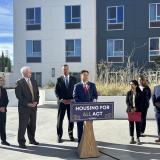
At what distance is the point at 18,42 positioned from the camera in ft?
126

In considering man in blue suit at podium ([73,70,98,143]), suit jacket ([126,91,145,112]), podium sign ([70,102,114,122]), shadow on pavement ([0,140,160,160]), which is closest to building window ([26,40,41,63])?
suit jacket ([126,91,145,112])

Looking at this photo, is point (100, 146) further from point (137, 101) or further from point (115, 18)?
point (115, 18)

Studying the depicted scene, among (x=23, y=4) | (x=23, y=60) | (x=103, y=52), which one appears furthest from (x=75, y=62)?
(x=23, y=4)

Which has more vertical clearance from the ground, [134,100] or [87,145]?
[134,100]

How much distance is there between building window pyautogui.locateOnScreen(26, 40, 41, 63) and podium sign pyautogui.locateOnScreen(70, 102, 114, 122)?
28.2 metres

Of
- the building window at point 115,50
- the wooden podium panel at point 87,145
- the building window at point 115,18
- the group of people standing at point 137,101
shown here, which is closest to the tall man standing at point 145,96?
the group of people standing at point 137,101

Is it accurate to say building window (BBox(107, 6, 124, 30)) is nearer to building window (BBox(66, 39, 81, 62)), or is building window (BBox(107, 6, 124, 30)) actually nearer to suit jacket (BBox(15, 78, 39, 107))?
building window (BBox(66, 39, 81, 62))

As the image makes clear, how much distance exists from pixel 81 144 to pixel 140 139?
2669mm

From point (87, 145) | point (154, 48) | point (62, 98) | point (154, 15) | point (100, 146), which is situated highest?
point (154, 15)

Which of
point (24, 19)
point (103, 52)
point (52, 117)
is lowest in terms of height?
point (52, 117)

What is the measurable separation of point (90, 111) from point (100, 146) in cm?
148

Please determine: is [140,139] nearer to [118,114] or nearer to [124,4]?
[118,114]

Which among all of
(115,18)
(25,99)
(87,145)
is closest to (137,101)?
(87,145)

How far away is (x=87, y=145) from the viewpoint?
9.45m
